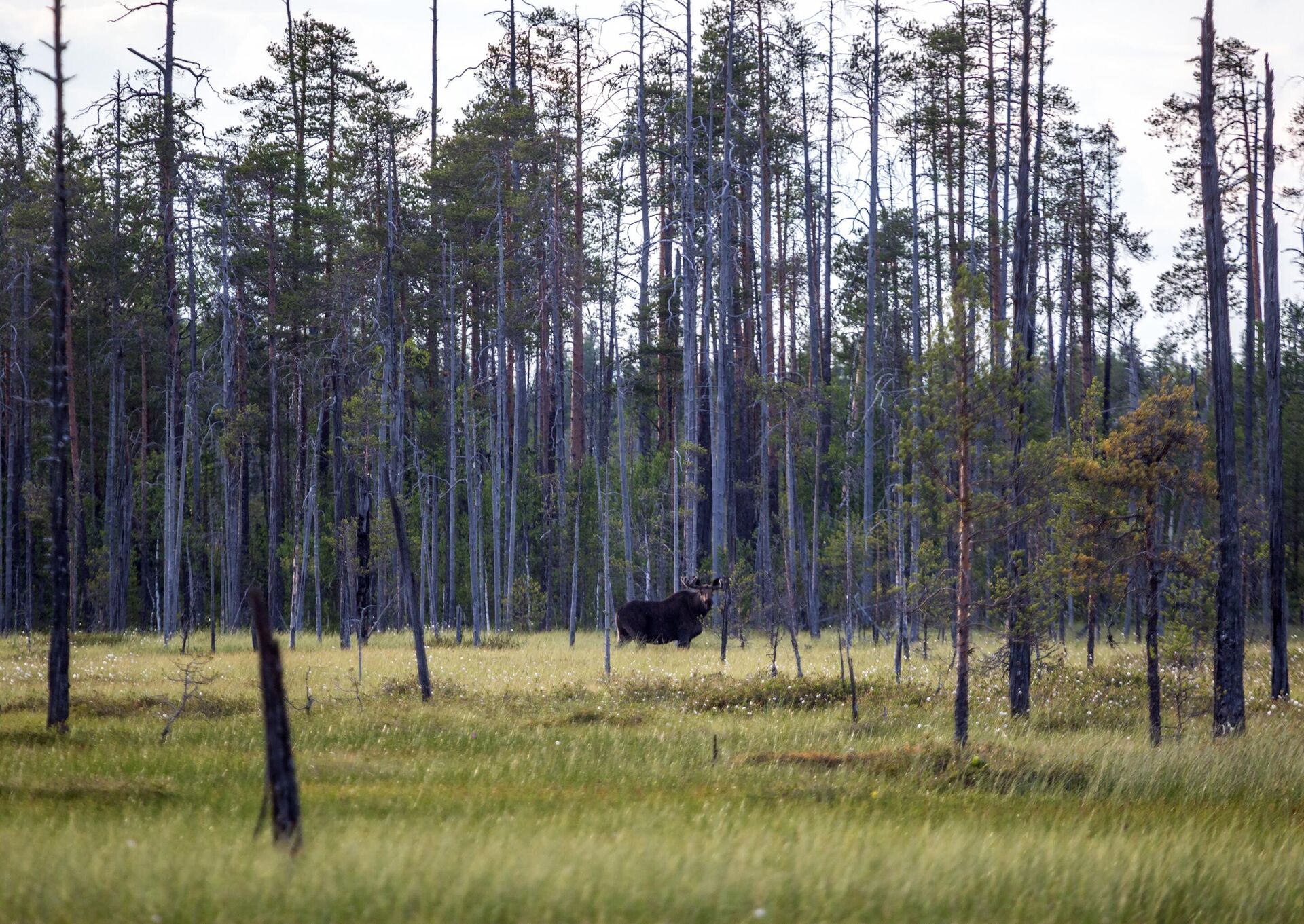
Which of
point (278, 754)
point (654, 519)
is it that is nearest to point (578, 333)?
point (654, 519)

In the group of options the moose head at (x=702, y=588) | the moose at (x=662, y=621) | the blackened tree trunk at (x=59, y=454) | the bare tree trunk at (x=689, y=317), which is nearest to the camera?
the blackened tree trunk at (x=59, y=454)

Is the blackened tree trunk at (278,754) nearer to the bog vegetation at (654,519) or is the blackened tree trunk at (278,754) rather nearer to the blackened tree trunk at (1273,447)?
the bog vegetation at (654,519)

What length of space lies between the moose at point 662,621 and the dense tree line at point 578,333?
1054mm

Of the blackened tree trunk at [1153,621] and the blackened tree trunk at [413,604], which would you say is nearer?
the blackened tree trunk at [1153,621]

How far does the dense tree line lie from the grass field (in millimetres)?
2127

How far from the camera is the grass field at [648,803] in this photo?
660 cm

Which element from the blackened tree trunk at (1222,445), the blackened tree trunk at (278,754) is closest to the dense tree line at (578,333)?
the blackened tree trunk at (1222,445)

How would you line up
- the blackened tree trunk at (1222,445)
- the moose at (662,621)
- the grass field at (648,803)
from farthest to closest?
the moose at (662,621), the blackened tree trunk at (1222,445), the grass field at (648,803)

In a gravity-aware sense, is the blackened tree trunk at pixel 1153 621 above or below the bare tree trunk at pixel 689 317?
below

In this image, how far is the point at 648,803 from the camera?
33.2 ft

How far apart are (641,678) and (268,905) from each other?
1374cm

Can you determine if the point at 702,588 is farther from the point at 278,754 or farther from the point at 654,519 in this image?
the point at 278,754

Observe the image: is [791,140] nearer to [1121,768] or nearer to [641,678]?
[641,678]

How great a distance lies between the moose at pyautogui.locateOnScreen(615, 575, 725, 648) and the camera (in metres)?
27.7
